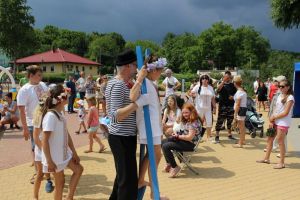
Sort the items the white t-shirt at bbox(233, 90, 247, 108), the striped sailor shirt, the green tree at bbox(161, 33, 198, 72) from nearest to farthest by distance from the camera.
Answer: the striped sailor shirt, the white t-shirt at bbox(233, 90, 247, 108), the green tree at bbox(161, 33, 198, 72)

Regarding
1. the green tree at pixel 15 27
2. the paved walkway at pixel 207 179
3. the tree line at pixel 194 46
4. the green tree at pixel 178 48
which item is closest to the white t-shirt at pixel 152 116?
the paved walkway at pixel 207 179

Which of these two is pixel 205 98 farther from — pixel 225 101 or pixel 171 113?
pixel 171 113

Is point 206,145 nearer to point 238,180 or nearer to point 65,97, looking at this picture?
point 238,180

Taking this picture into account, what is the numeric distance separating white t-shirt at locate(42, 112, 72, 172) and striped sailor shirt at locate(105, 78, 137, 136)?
2.84ft

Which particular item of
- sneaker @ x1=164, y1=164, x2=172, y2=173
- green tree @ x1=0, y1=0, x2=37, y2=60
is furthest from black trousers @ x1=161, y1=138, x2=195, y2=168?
green tree @ x1=0, y1=0, x2=37, y2=60

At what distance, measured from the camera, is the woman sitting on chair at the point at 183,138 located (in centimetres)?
669

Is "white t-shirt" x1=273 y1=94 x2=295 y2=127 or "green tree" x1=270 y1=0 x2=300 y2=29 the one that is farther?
"green tree" x1=270 y1=0 x2=300 y2=29

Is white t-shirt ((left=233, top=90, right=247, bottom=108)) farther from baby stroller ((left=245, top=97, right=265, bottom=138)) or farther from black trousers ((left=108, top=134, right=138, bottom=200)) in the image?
black trousers ((left=108, top=134, right=138, bottom=200))

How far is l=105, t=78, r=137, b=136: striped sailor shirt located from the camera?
12.9 ft

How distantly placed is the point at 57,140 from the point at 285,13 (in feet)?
78.5

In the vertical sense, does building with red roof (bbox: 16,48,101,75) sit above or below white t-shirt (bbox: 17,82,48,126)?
above

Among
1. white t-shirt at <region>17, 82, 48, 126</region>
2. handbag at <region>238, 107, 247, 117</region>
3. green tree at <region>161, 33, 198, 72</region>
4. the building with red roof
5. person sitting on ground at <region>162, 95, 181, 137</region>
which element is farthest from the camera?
green tree at <region>161, 33, 198, 72</region>

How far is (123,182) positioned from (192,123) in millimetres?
3138

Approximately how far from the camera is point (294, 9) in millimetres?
24969
